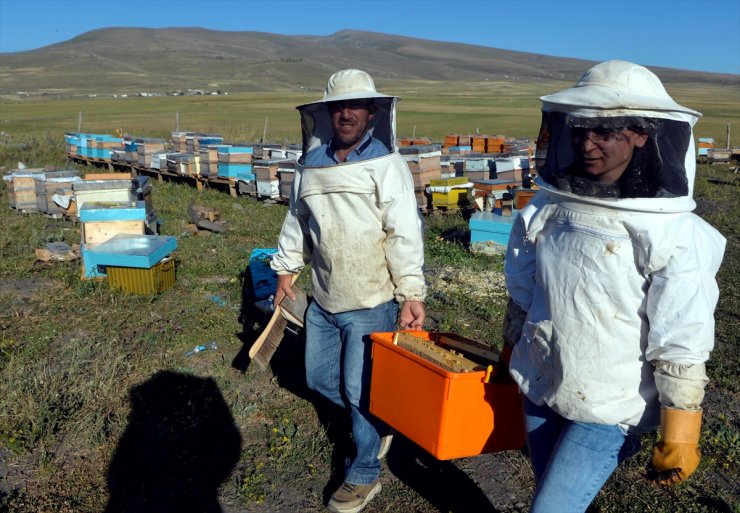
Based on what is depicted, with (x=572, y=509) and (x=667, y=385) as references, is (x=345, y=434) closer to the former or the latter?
(x=572, y=509)

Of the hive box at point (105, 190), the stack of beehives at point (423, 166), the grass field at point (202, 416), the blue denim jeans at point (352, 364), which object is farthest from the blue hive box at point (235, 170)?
the blue denim jeans at point (352, 364)

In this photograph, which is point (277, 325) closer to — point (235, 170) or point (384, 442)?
point (384, 442)

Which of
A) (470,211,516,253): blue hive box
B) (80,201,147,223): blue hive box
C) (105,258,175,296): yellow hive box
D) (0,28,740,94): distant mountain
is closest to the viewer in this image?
(105,258,175,296): yellow hive box

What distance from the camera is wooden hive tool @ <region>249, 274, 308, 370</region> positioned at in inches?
139

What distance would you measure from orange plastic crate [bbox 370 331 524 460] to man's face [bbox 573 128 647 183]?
0.82m

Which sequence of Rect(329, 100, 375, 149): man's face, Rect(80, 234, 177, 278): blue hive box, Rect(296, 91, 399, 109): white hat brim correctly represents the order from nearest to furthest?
1. Rect(296, 91, 399, 109): white hat brim
2. Rect(329, 100, 375, 149): man's face
3. Rect(80, 234, 177, 278): blue hive box

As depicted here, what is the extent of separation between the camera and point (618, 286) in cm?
194

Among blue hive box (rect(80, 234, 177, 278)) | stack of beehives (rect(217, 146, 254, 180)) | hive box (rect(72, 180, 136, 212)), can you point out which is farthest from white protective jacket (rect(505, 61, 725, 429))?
stack of beehives (rect(217, 146, 254, 180))

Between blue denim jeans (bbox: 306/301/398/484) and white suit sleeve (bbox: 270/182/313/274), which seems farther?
white suit sleeve (bbox: 270/182/313/274)

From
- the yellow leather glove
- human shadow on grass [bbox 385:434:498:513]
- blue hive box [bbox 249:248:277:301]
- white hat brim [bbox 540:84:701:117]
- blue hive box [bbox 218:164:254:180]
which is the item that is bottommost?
human shadow on grass [bbox 385:434:498:513]

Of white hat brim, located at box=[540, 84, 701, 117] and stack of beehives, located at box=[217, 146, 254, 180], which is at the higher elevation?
white hat brim, located at box=[540, 84, 701, 117]

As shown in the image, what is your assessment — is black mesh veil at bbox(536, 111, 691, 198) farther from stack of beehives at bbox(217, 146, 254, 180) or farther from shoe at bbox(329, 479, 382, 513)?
stack of beehives at bbox(217, 146, 254, 180)

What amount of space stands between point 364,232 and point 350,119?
51 centimetres

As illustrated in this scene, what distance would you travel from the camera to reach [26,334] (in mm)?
5387
